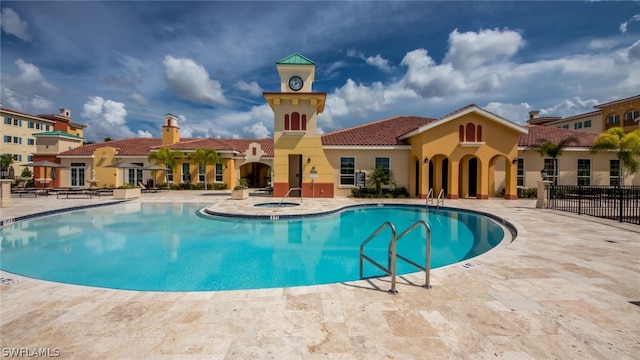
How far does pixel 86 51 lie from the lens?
13703 mm

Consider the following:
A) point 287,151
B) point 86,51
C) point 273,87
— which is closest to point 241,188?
point 287,151

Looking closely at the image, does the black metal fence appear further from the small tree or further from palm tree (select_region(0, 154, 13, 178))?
palm tree (select_region(0, 154, 13, 178))

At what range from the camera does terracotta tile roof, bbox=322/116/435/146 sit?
20.7 meters

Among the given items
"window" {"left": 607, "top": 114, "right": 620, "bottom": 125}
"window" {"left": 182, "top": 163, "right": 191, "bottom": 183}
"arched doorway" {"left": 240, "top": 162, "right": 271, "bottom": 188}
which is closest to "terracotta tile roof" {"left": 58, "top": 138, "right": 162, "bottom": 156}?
"window" {"left": 182, "top": 163, "right": 191, "bottom": 183}

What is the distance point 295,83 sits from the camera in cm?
1956

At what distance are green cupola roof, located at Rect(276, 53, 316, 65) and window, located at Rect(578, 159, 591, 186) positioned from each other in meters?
21.1

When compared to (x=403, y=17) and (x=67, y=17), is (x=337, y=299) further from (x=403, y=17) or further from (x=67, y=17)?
(x=403, y=17)

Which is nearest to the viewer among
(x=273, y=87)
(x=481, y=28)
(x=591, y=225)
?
(x=591, y=225)

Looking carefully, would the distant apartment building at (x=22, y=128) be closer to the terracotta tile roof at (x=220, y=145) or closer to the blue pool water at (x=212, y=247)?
the terracotta tile roof at (x=220, y=145)

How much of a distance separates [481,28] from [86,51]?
1848 centimetres

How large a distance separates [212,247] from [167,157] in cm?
2261

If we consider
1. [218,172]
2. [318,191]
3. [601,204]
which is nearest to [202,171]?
[218,172]

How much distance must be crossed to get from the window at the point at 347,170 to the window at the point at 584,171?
16879 mm

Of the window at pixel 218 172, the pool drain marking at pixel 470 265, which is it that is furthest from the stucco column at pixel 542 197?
the window at pixel 218 172
